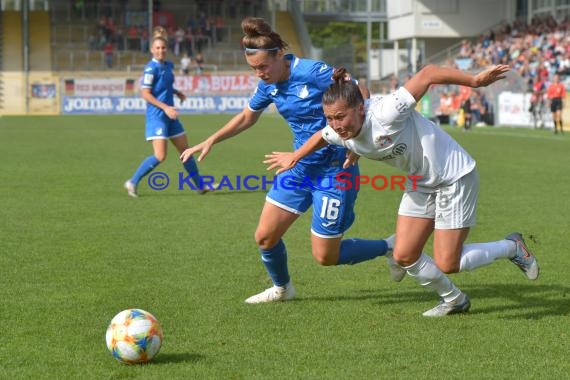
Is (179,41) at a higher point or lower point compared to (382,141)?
higher

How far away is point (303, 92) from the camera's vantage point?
6.54 m

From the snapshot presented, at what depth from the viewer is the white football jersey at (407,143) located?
5.69 meters

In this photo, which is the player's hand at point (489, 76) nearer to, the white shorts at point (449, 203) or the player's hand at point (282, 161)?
the white shorts at point (449, 203)

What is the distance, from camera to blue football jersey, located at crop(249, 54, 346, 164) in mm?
6531

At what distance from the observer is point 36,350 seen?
17.8 ft

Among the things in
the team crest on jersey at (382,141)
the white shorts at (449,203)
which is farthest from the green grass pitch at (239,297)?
the team crest on jersey at (382,141)

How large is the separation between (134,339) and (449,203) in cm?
212

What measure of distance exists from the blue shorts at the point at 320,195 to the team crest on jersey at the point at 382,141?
2.88ft

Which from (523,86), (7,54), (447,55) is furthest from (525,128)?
(7,54)

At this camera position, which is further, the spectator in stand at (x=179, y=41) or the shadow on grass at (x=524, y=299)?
the spectator in stand at (x=179, y=41)

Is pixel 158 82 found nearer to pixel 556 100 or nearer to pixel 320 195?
pixel 320 195

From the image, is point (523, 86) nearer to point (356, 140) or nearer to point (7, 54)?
point (7, 54)

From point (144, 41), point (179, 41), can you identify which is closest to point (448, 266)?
point (144, 41)

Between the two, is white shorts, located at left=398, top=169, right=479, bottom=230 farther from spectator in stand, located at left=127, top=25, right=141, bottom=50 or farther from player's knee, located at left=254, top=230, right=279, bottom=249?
spectator in stand, located at left=127, top=25, right=141, bottom=50
